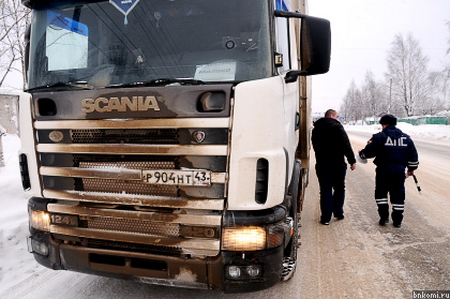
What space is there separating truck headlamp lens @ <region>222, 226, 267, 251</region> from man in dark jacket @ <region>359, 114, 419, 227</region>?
3.19m

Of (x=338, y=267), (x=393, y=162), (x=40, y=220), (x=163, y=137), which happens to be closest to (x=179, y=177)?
(x=163, y=137)

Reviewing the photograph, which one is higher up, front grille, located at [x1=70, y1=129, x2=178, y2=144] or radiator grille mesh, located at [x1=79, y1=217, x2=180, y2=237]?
front grille, located at [x1=70, y1=129, x2=178, y2=144]

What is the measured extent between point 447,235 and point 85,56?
15.9ft

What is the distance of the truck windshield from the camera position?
2.39 metres

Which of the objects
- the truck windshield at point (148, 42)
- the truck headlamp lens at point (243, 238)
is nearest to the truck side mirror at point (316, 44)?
the truck windshield at point (148, 42)

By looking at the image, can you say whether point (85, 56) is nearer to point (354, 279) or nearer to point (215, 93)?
point (215, 93)

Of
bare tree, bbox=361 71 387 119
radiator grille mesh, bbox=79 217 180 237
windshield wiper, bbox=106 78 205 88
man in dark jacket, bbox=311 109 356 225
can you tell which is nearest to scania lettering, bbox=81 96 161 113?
windshield wiper, bbox=106 78 205 88

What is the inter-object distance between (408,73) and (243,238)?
4777cm

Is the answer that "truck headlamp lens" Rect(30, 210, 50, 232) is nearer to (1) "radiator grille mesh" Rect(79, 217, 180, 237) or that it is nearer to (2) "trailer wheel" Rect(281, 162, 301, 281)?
(1) "radiator grille mesh" Rect(79, 217, 180, 237)

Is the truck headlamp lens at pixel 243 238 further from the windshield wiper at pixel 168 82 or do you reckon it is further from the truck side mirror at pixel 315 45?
the truck side mirror at pixel 315 45

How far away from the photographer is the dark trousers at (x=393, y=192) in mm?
4555

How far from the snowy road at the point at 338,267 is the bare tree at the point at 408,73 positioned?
43.4 m

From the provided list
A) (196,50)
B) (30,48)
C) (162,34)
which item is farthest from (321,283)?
(30,48)

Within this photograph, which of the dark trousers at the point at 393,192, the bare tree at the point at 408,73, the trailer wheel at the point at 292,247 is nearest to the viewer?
the trailer wheel at the point at 292,247
